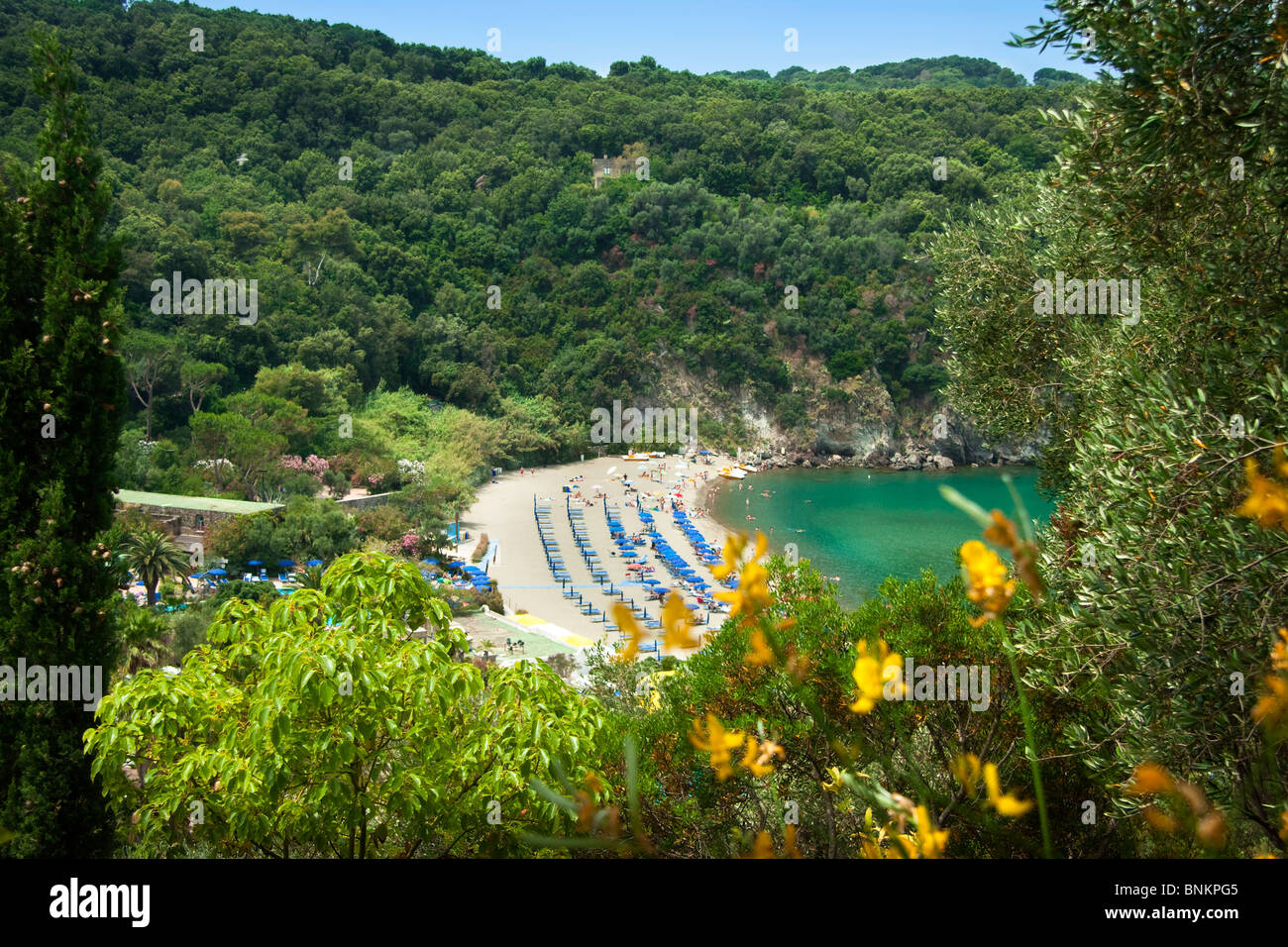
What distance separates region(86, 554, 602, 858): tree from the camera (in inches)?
150

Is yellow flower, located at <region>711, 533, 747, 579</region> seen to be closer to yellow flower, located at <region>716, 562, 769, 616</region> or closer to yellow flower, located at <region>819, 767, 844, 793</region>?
yellow flower, located at <region>716, 562, 769, 616</region>

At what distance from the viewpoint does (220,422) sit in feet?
105

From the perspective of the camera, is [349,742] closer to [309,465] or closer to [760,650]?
[760,650]

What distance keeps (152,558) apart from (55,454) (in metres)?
14.7

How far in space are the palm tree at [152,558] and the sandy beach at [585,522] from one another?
8.72 meters

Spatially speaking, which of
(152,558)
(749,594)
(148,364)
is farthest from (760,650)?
(148,364)

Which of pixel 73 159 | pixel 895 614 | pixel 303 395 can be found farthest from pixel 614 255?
pixel 895 614

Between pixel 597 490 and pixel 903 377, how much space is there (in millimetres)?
24038

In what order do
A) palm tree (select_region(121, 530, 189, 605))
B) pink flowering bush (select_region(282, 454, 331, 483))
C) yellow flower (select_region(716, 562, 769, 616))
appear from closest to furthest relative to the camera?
yellow flower (select_region(716, 562, 769, 616))
palm tree (select_region(121, 530, 189, 605))
pink flowering bush (select_region(282, 454, 331, 483))

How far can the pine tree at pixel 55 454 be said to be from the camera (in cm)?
709

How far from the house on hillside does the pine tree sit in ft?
206

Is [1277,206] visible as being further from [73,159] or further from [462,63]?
[462,63]

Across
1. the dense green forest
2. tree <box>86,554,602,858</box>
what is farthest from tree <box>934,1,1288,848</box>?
the dense green forest

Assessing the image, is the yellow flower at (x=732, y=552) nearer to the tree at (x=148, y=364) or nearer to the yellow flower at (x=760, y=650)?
the yellow flower at (x=760, y=650)
